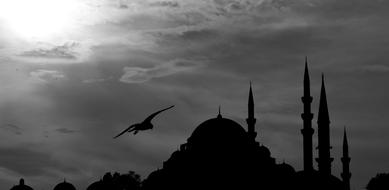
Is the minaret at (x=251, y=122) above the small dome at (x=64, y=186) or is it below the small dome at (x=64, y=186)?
above

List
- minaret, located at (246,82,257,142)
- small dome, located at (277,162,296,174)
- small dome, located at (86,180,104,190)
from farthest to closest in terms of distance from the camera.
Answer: small dome, located at (86,180,104,190) → minaret, located at (246,82,257,142) → small dome, located at (277,162,296,174)

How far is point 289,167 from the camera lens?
65.9m

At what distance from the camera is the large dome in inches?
2480

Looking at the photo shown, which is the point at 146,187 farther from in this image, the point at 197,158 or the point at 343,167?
the point at 343,167

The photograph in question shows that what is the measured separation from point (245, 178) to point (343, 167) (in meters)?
12.3

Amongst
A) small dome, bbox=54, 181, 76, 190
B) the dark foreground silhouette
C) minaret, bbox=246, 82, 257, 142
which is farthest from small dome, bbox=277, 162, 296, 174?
small dome, bbox=54, 181, 76, 190

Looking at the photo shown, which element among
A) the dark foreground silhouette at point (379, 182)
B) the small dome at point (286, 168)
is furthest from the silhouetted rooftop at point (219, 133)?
the dark foreground silhouette at point (379, 182)

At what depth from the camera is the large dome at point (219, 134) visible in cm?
6300

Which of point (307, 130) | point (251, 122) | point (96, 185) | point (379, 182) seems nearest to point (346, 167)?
point (251, 122)

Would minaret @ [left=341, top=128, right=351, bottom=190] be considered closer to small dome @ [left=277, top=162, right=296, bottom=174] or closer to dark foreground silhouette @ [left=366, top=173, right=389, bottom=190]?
small dome @ [left=277, top=162, right=296, bottom=174]

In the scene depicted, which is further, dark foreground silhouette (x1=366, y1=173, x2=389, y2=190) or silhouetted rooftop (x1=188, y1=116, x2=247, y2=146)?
dark foreground silhouette (x1=366, y1=173, x2=389, y2=190)

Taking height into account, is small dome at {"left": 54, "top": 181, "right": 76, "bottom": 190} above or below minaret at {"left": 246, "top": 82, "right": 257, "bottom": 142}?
below

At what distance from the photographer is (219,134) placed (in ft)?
208

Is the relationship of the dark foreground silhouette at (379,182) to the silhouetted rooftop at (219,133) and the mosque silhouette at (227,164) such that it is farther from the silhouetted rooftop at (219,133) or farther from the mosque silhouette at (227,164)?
the silhouetted rooftop at (219,133)
